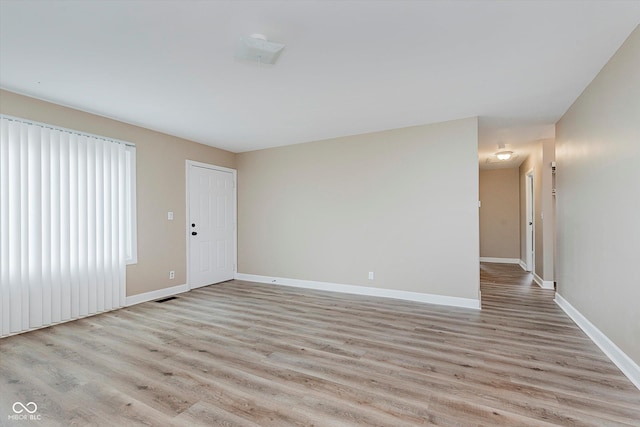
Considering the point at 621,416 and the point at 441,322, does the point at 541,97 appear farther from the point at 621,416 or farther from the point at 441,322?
the point at 621,416

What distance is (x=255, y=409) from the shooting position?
186cm

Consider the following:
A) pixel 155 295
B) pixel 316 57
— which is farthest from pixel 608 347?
pixel 155 295

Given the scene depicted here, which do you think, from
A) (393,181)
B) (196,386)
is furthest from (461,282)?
(196,386)

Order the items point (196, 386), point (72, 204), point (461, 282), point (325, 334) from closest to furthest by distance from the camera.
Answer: point (196, 386)
point (325, 334)
point (72, 204)
point (461, 282)

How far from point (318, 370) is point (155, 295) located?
3.19 metres

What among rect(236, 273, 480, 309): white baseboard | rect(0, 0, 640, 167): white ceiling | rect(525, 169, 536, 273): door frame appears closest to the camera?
rect(0, 0, 640, 167): white ceiling

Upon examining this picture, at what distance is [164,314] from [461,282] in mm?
3839

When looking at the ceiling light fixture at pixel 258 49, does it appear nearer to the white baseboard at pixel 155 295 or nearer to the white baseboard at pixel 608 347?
the white baseboard at pixel 608 347

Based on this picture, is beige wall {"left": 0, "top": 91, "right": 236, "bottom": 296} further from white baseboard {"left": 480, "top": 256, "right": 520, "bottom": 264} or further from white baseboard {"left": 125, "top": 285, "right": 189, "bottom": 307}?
white baseboard {"left": 480, "top": 256, "right": 520, "bottom": 264}

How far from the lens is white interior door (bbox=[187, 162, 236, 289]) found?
5012 millimetres

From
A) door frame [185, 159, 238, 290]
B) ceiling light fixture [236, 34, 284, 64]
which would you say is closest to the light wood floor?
door frame [185, 159, 238, 290]

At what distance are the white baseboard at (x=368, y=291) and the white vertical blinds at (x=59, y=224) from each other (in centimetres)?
226

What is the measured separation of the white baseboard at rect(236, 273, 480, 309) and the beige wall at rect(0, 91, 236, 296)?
1.41 meters

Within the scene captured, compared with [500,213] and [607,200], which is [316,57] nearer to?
[607,200]
